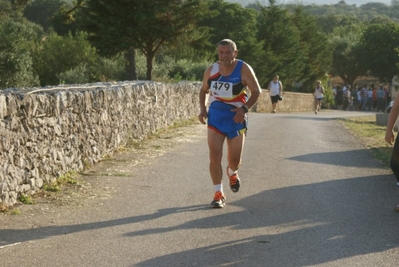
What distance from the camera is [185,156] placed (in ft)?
44.7

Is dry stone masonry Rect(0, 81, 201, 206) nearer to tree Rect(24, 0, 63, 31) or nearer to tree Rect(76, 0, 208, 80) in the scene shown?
tree Rect(76, 0, 208, 80)

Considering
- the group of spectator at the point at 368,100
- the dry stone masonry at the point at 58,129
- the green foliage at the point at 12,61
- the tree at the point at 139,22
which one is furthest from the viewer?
the group of spectator at the point at 368,100

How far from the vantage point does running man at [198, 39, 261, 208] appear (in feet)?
28.5

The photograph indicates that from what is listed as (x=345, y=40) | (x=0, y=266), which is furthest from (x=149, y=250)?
(x=345, y=40)

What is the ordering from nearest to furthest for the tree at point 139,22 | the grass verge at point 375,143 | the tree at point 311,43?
the grass verge at point 375,143 → the tree at point 139,22 → the tree at point 311,43

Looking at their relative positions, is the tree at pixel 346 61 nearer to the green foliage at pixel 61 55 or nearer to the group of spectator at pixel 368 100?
the group of spectator at pixel 368 100

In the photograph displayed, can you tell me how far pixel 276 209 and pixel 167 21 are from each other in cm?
2363

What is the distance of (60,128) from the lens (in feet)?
33.8

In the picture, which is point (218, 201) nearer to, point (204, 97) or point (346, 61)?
point (204, 97)

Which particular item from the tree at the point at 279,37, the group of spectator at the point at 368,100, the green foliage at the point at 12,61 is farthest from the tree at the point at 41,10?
the green foliage at the point at 12,61

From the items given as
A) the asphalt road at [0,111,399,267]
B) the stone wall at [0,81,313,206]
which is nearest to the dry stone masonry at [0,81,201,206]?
the stone wall at [0,81,313,206]

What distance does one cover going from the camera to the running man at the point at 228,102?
867 cm

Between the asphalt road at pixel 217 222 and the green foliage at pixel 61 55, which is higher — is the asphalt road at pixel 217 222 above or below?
below

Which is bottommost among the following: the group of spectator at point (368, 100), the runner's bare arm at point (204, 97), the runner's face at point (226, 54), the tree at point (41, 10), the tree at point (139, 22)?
the group of spectator at point (368, 100)
